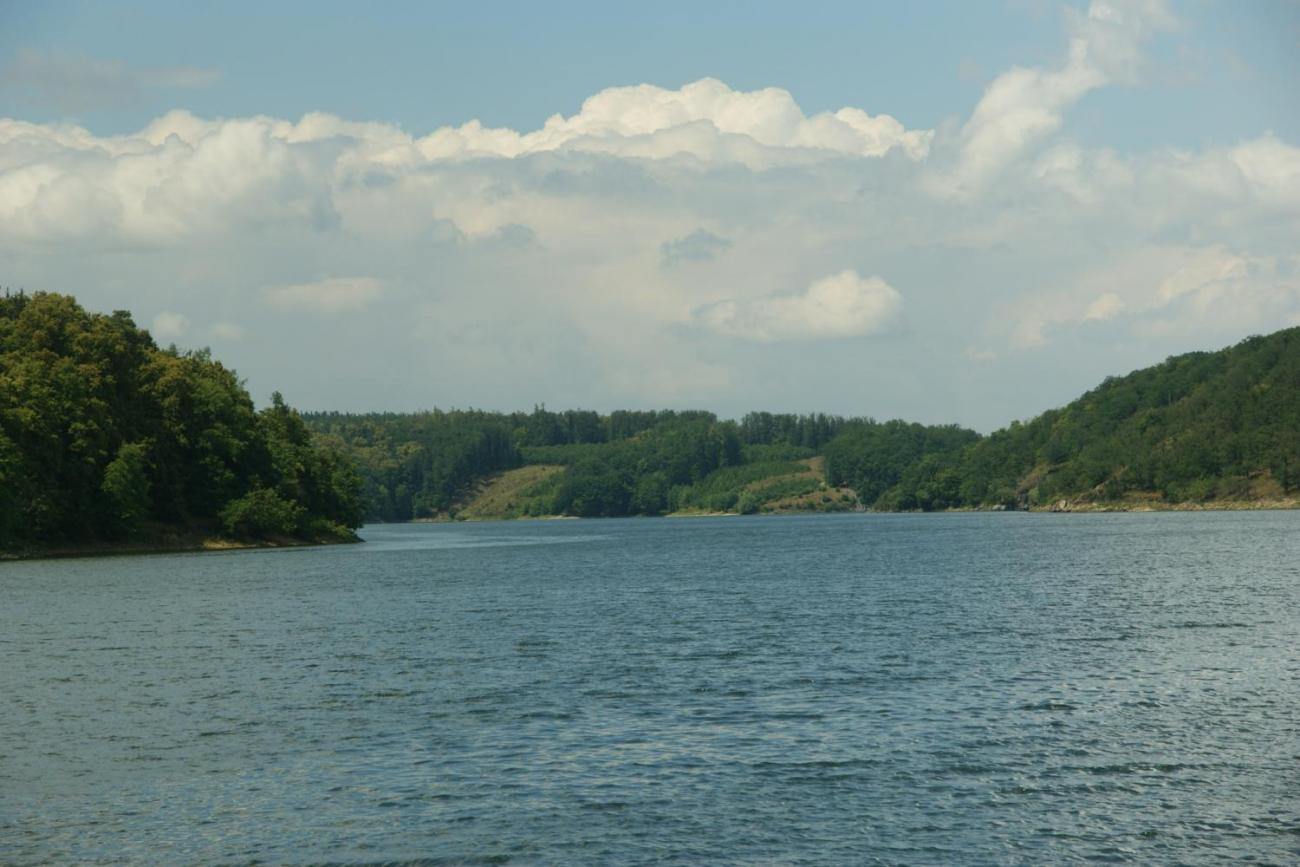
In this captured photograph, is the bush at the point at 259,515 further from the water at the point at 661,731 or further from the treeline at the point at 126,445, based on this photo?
the water at the point at 661,731

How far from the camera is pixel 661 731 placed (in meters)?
35.6

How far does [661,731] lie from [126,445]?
11819 centimetres

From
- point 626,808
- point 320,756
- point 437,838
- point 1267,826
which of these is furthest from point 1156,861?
point 320,756

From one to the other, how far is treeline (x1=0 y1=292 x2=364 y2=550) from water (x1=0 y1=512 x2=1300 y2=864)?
55589 millimetres

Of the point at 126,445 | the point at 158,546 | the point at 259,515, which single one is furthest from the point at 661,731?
the point at 259,515

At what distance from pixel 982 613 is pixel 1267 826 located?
4262 cm

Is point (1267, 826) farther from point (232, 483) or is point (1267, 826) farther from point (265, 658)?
point (232, 483)

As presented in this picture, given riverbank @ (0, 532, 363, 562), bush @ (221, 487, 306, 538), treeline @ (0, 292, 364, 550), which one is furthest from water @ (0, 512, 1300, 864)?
bush @ (221, 487, 306, 538)

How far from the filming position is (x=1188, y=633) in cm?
5578

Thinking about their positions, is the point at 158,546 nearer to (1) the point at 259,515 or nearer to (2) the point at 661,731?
(1) the point at 259,515

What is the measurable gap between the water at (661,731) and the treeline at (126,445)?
182ft

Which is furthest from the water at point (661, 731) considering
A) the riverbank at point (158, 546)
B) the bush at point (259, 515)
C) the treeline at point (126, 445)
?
the bush at point (259, 515)

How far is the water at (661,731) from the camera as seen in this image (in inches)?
996

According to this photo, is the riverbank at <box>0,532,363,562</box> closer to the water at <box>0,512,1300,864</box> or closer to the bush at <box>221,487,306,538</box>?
the bush at <box>221,487,306,538</box>
